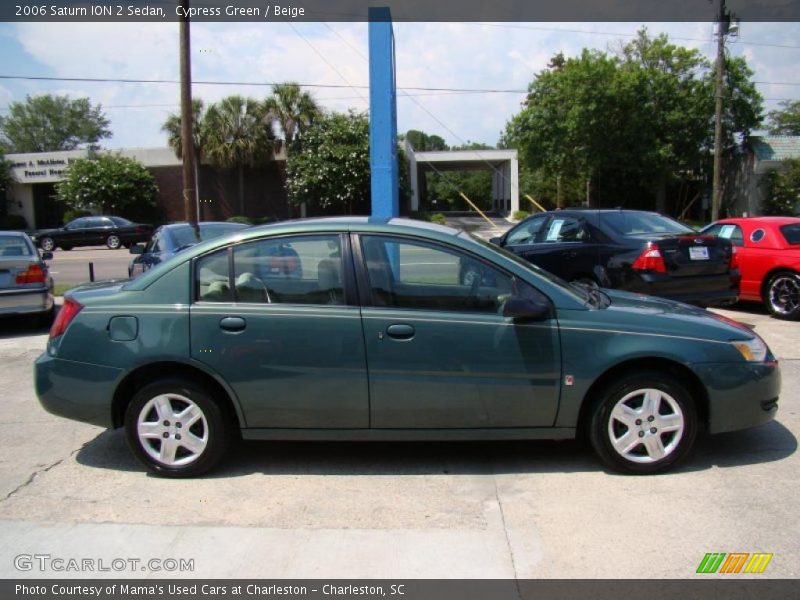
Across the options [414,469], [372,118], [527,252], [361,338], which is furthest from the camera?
[372,118]

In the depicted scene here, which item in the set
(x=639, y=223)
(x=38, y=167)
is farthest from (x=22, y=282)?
(x=38, y=167)

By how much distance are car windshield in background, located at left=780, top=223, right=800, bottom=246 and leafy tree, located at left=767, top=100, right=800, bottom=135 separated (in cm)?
3693

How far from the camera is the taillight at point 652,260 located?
7766 millimetres

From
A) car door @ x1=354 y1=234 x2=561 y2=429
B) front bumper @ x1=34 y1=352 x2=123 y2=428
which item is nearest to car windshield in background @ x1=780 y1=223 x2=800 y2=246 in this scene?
car door @ x1=354 y1=234 x2=561 y2=429

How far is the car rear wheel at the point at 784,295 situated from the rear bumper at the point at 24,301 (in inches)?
405

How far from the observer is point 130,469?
180 inches

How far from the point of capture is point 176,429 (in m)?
→ 4.29

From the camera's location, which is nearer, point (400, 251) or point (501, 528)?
point (501, 528)

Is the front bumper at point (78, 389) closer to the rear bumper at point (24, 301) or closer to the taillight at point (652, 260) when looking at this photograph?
the rear bumper at point (24, 301)

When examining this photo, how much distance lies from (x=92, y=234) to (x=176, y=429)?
2823cm

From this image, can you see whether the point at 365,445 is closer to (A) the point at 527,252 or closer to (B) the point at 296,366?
(B) the point at 296,366

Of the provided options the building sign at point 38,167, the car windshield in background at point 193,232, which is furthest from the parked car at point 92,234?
the car windshield in background at point 193,232

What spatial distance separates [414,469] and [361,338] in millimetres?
1008

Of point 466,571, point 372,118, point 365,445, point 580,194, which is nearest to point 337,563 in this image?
point 466,571
